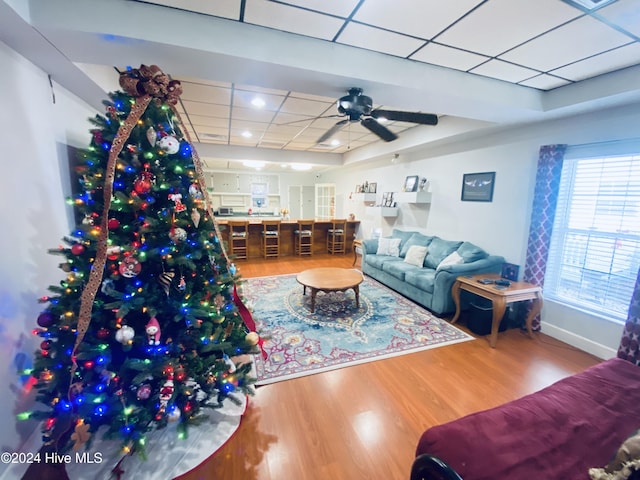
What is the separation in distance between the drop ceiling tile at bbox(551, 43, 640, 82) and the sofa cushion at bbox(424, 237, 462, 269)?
226cm

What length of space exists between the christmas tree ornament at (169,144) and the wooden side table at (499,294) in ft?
10.3

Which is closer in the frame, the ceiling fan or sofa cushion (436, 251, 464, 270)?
the ceiling fan

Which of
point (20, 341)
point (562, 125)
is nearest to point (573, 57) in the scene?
point (562, 125)

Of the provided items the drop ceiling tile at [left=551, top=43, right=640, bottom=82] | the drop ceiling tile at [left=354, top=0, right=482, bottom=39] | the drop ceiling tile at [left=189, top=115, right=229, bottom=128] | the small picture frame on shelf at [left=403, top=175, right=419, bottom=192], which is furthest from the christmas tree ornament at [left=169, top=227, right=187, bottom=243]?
the small picture frame on shelf at [left=403, top=175, right=419, bottom=192]

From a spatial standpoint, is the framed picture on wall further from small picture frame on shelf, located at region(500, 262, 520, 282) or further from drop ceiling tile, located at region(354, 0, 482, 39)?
drop ceiling tile, located at region(354, 0, 482, 39)

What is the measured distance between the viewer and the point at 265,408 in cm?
193

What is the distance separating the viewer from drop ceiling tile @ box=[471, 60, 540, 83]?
2.25m

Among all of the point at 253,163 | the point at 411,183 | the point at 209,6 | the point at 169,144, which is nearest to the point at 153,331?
the point at 169,144

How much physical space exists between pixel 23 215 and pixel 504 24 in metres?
3.21

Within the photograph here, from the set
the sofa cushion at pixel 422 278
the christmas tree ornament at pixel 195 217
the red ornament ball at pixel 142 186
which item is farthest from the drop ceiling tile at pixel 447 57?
the sofa cushion at pixel 422 278

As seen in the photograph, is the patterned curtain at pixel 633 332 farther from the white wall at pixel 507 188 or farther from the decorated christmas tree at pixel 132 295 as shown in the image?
the decorated christmas tree at pixel 132 295

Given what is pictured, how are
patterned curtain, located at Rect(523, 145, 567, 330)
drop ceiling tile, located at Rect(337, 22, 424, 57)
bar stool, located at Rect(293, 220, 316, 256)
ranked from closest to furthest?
drop ceiling tile, located at Rect(337, 22, 424, 57)
patterned curtain, located at Rect(523, 145, 567, 330)
bar stool, located at Rect(293, 220, 316, 256)

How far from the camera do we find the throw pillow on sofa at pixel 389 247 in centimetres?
489

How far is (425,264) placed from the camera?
4.25m
